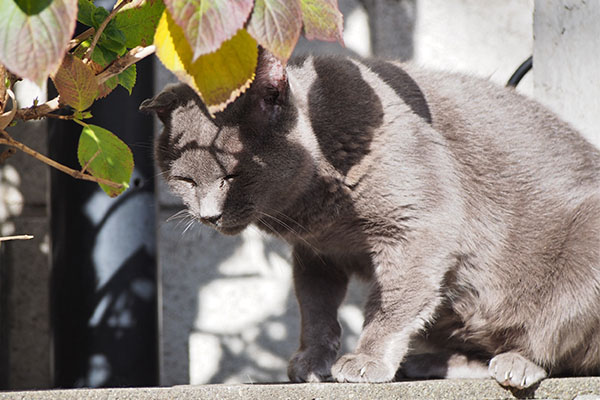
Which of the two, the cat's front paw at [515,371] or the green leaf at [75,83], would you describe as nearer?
the green leaf at [75,83]

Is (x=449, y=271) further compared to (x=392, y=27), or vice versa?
(x=392, y=27)

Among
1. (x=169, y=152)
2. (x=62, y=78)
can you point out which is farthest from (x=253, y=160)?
(x=62, y=78)

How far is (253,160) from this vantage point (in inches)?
59.7

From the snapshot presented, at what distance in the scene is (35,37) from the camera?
0.69 metres

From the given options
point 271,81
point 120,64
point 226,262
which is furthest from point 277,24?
point 226,262

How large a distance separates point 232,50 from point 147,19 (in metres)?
0.24

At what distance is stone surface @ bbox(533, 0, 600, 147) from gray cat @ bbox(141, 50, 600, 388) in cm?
24

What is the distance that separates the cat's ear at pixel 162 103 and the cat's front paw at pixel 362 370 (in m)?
0.68

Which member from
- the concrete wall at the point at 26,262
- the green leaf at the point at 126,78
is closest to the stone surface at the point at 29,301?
the concrete wall at the point at 26,262

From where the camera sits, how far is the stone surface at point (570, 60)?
77.4 inches

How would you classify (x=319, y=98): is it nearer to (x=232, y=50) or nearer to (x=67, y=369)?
(x=232, y=50)

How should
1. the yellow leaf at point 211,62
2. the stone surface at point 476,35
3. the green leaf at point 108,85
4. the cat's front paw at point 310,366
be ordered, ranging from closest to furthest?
1. the yellow leaf at point 211,62
2. the green leaf at point 108,85
3. the cat's front paw at point 310,366
4. the stone surface at point 476,35

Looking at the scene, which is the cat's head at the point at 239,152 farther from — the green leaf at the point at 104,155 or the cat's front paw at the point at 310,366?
the green leaf at the point at 104,155

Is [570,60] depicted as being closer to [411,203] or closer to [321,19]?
[411,203]
